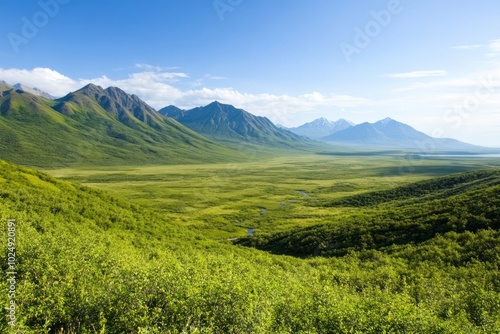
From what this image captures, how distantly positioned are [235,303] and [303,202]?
14268 cm

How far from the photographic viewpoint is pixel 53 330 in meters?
19.5

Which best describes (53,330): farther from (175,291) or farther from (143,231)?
(143,231)

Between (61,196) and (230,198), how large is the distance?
353 ft

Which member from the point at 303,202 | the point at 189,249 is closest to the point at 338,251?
the point at 189,249

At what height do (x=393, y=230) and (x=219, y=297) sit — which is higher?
(x=219, y=297)

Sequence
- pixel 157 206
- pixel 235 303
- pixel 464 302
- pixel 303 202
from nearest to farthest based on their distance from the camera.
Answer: pixel 235 303 → pixel 464 302 → pixel 157 206 → pixel 303 202

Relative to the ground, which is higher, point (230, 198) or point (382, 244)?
point (382, 244)

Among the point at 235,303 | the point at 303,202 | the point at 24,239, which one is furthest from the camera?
the point at 303,202

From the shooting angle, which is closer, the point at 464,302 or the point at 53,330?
the point at 53,330

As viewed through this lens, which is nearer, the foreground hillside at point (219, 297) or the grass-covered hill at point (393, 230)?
the foreground hillside at point (219, 297)

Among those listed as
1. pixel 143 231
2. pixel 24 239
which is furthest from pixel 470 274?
pixel 143 231

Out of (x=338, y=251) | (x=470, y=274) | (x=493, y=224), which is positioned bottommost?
(x=338, y=251)

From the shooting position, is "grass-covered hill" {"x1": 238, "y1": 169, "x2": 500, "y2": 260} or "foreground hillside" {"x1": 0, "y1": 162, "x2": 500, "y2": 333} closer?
"foreground hillside" {"x1": 0, "y1": 162, "x2": 500, "y2": 333}

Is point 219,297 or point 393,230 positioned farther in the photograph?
point 393,230
